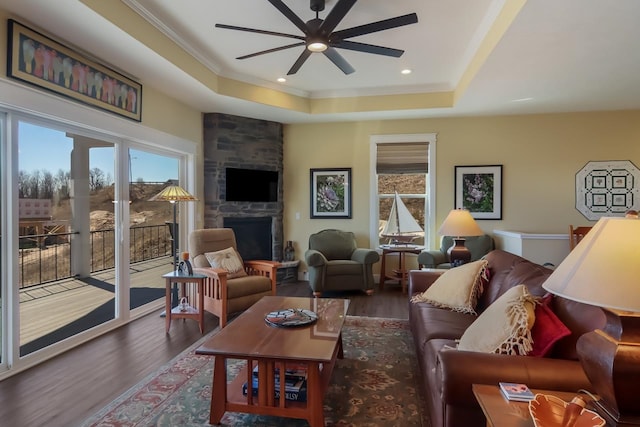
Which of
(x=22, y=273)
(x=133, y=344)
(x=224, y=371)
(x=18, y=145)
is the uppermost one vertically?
(x=18, y=145)

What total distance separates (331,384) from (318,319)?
17.3 inches

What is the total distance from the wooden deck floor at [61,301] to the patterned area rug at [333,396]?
45.7 inches

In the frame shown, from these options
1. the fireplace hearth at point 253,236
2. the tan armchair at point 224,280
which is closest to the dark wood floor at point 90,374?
the tan armchair at point 224,280

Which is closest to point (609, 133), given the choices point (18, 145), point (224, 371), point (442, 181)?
point (442, 181)

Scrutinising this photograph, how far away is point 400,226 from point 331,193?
1.22 metres

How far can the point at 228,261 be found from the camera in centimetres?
406

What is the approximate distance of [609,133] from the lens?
5.21 metres

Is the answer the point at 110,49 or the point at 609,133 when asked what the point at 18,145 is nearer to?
the point at 110,49

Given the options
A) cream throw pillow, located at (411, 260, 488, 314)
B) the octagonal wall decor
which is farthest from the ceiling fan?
the octagonal wall decor

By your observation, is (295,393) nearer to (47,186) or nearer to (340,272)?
(47,186)

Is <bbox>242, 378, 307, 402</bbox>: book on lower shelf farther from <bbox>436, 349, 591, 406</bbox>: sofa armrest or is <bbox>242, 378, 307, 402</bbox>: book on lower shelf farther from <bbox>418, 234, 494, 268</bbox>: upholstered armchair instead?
<bbox>418, 234, 494, 268</bbox>: upholstered armchair

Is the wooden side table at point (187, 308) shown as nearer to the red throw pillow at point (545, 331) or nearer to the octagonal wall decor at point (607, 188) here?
the red throw pillow at point (545, 331)

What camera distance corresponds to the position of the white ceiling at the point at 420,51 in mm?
2688

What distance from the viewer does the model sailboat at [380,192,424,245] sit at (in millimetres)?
5500
